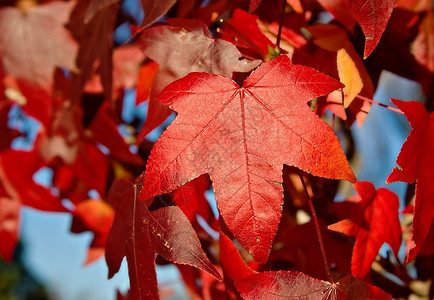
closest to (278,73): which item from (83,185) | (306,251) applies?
(306,251)

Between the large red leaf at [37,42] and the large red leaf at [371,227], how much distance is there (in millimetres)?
709

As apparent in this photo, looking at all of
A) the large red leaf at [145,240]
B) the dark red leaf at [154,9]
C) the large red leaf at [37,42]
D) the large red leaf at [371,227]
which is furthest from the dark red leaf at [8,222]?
the large red leaf at [371,227]

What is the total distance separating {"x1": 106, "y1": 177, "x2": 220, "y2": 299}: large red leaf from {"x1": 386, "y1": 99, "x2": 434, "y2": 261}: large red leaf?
0.78 feet

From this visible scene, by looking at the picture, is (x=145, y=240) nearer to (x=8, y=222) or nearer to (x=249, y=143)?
(x=249, y=143)

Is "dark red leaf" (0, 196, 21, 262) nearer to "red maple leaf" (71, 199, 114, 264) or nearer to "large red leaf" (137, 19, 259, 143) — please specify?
"red maple leaf" (71, 199, 114, 264)

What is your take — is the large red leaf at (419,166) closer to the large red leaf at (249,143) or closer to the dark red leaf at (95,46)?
the large red leaf at (249,143)

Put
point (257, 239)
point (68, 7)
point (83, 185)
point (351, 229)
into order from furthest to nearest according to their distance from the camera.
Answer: point (83, 185) → point (68, 7) → point (351, 229) → point (257, 239)

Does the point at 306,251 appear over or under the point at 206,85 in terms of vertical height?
under

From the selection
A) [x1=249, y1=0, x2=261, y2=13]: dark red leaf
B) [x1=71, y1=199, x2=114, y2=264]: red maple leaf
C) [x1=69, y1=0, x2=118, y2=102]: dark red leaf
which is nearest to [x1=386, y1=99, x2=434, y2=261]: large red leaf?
[x1=249, y1=0, x2=261, y2=13]: dark red leaf

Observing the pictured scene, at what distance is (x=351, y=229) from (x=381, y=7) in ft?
0.91

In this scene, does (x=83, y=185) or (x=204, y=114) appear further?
(x=83, y=185)

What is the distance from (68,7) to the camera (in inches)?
38.5

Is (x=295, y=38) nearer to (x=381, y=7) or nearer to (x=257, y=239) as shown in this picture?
(x=381, y=7)

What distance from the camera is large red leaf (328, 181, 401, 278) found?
54 centimetres
